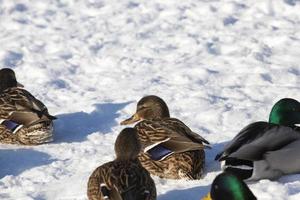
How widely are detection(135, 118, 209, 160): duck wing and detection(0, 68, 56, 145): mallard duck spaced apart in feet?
3.94

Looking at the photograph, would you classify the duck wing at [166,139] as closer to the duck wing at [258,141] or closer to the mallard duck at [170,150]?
the mallard duck at [170,150]

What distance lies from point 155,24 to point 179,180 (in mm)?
5369

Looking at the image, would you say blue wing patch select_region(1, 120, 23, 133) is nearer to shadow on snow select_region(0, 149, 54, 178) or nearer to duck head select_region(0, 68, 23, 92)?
shadow on snow select_region(0, 149, 54, 178)

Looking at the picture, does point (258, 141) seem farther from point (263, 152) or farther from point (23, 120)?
point (23, 120)

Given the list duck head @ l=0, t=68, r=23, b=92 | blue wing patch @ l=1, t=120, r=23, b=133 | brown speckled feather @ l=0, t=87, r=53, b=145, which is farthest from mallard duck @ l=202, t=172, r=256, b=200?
duck head @ l=0, t=68, r=23, b=92

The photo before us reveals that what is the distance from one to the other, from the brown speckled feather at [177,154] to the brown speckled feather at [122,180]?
731 millimetres

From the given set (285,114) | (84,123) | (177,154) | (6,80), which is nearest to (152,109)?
(84,123)

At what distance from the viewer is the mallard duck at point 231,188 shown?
4953mm

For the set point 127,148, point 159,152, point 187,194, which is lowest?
point 187,194

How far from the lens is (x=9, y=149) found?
7270 mm

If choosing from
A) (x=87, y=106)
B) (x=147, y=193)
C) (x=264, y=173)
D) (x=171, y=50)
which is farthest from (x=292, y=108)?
(x=171, y=50)

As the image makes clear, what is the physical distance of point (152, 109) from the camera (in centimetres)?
738

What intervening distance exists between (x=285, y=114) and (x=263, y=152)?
2.56 ft

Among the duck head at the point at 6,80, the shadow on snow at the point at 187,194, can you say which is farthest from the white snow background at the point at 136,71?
the duck head at the point at 6,80
